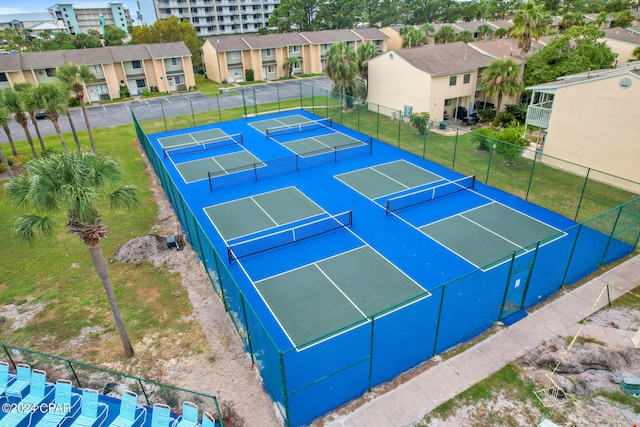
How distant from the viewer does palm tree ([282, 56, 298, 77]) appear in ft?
186

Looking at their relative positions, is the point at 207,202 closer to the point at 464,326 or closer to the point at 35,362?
the point at 35,362

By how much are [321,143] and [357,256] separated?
14.6 metres

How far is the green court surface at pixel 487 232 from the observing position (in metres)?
15.6

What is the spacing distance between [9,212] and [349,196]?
18.1 meters

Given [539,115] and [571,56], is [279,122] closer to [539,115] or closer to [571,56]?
[539,115]

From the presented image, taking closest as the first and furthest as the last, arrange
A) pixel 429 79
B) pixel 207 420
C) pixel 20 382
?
pixel 207 420
pixel 20 382
pixel 429 79

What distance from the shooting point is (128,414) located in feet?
30.4

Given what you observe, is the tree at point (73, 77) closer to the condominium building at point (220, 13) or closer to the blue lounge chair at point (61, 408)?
the blue lounge chair at point (61, 408)

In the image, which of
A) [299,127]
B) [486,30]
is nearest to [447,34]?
[486,30]

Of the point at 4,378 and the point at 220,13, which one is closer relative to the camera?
the point at 4,378

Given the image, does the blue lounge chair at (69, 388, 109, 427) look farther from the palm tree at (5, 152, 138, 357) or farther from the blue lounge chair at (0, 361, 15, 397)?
the palm tree at (5, 152, 138, 357)

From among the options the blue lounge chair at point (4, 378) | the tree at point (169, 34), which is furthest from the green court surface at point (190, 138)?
the tree at point (169, 34)

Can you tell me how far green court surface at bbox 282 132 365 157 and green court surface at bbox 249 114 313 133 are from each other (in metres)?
4.45

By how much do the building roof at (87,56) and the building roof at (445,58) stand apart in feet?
107
